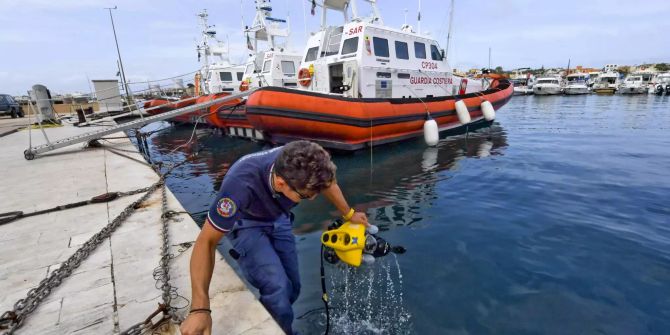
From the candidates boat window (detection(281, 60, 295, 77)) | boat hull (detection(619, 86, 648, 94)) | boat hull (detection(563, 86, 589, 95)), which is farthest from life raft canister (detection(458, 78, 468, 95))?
boat hull (detection(619, 86, 648, 94))

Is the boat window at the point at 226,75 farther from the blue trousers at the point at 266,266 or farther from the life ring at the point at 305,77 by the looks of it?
the blue trousers at the point at 266,266

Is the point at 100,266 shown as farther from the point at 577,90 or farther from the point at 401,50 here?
the point at 577,90

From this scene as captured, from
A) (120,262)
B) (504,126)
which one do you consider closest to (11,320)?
(120,262)

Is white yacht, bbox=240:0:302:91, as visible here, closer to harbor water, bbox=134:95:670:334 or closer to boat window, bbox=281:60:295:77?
boat window, bbox=281:60:295:77

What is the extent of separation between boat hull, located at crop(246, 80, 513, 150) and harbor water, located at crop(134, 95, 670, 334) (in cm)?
84

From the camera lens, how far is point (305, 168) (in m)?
1.54

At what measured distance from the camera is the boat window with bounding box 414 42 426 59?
1059cm

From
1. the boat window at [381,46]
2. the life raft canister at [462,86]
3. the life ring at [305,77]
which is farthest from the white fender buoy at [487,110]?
the life ring at [305,77]

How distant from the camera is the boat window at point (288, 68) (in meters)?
14.9

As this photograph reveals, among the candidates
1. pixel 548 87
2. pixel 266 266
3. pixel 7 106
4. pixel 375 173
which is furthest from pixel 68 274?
pixel 548 87

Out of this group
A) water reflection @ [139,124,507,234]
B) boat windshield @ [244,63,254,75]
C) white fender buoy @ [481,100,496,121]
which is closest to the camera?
water reflection @ [139,124,507,234]

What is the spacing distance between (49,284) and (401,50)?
10.1 meters

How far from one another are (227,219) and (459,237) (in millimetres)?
3245

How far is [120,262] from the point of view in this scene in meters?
2.51
